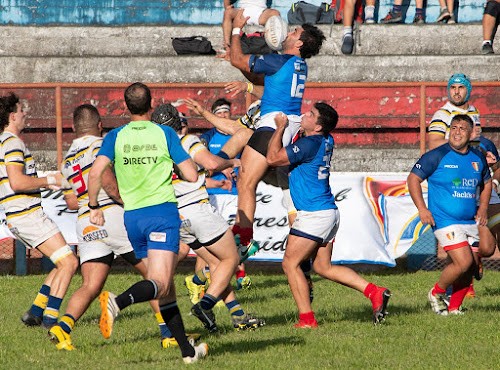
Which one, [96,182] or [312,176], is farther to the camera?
[312,176]

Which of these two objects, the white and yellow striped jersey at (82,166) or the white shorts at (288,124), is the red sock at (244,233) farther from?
the white and yellow striped jersey at (82,166)

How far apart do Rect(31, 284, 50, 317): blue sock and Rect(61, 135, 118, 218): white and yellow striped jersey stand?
1.54 meters

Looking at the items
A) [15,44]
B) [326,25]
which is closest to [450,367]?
[326,25]

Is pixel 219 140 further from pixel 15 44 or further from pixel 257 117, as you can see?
pixel 15 44

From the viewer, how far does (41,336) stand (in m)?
8.61

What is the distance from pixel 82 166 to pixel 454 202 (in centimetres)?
419

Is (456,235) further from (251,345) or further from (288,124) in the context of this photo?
(251,345)

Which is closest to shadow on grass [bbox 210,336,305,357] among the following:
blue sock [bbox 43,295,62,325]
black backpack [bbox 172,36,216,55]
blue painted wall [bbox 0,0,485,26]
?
blue sock [bbox 43,295,62,325]

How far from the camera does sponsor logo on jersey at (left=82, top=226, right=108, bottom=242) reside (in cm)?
805

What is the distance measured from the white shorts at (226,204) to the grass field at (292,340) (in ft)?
7.92

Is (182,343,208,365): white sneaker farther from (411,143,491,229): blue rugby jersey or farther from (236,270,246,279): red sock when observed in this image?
(236,270,246,279): red sock

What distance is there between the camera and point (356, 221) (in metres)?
13.2

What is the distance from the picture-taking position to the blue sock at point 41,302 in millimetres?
9312

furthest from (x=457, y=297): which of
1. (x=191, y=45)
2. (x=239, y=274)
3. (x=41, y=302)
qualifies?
(x=191, y=45)
